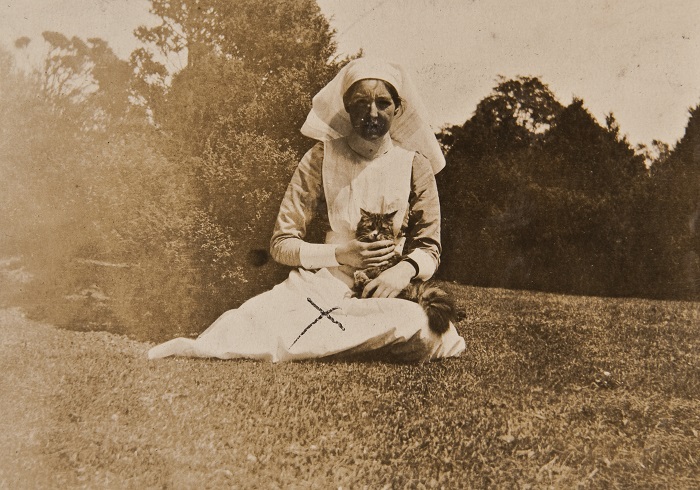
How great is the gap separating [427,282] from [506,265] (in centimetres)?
47

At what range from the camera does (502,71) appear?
249cm

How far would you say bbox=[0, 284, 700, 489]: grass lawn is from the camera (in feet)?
5.64

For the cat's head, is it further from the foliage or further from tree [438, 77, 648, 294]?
the foliage

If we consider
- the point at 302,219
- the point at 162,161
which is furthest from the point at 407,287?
the point at 162,161

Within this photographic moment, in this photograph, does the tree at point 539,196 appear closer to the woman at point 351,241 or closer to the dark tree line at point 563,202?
the dark tree line at point 563,202

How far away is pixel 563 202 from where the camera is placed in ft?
8.27

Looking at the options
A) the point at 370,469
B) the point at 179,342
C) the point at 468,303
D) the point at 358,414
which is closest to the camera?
the point at 370,469

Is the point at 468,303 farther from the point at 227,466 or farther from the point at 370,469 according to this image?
the point at 227,466

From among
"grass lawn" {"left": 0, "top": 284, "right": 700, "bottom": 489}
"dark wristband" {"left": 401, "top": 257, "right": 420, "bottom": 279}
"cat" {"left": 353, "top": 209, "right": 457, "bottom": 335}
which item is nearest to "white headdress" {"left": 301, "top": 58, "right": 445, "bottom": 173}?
"cat" {"left": 353, "top": 209, "right": 457, "bottom": 335}

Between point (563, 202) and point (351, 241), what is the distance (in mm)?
1118

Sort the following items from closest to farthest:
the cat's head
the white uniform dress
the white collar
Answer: the white uniform dress < the cat's head < the white collar

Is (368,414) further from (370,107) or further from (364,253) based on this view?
(370,107)

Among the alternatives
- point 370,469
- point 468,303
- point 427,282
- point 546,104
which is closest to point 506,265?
point 468,303

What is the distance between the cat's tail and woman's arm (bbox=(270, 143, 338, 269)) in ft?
1.45
